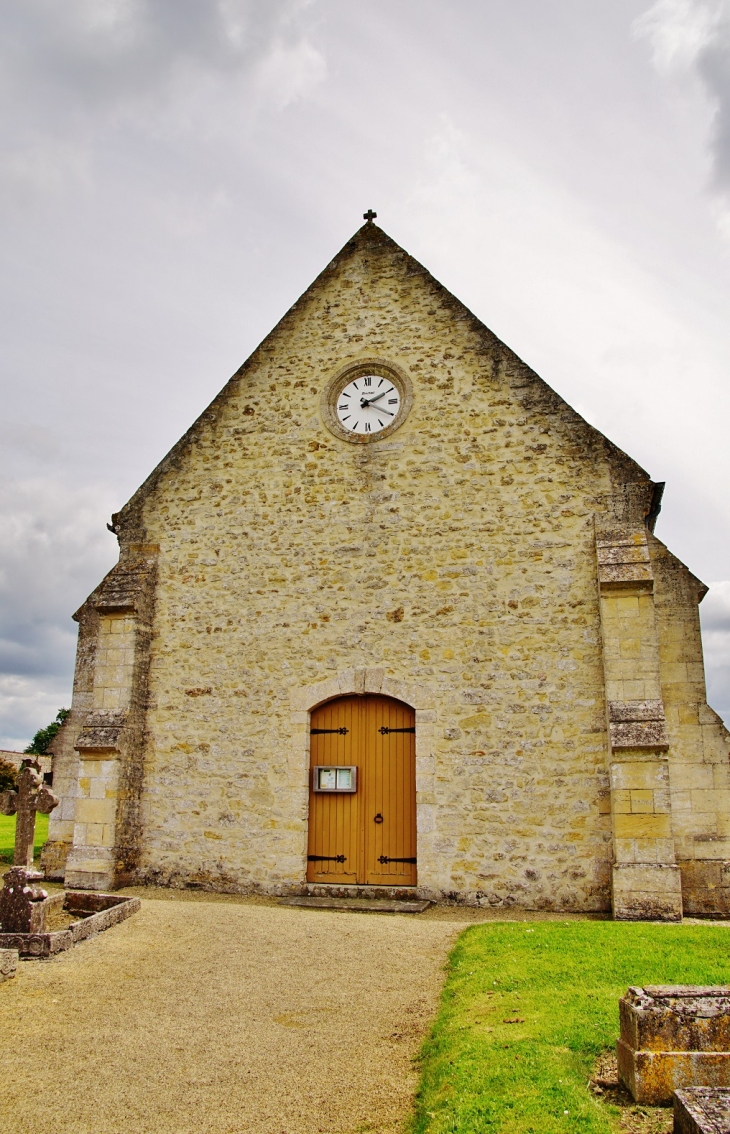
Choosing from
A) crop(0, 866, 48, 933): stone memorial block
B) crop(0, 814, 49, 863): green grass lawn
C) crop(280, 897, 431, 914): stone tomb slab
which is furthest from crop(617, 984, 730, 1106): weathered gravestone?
crop(0, 814, 49, 863): green grass lawn

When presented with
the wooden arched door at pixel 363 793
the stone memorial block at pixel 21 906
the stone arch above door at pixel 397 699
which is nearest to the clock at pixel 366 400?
the stone arch above door at pixel 397 699

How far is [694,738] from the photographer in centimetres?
912

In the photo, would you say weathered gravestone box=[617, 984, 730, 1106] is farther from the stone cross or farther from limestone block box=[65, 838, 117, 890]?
limestone block box=[65, 838, 117, 890]

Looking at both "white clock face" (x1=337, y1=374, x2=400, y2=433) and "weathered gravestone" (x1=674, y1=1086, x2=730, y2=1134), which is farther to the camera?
"white clock face" (x1=337, y1=374, x2=400, y2=433)

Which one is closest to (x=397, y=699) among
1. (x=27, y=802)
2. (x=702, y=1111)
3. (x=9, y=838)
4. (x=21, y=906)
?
(x=27, y=802)

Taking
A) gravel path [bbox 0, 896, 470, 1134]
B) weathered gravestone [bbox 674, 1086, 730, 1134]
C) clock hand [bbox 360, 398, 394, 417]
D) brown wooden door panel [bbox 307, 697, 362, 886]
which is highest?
clock hand [bbox 360, 398, 394, 417]

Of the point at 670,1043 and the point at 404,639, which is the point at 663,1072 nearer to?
the point at 670,1043

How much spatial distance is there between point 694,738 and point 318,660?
4.48m

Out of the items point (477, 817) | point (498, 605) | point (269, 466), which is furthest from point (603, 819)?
point (269, 466)

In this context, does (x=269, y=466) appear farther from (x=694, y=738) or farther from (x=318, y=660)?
(x=694, y=738)

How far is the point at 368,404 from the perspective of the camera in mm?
10695

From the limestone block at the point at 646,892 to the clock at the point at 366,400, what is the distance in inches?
233

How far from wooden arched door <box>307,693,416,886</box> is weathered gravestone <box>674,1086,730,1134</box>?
671 cm

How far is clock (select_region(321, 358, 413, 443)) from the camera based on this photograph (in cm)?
1054
